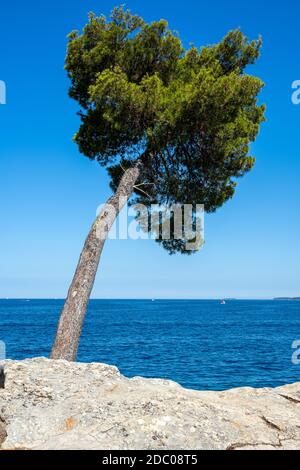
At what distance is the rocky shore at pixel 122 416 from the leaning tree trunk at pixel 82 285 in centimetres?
211

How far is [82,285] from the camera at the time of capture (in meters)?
10.8

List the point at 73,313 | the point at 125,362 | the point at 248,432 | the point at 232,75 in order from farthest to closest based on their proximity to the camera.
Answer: the point at 125,362 < the point at 232,75 < the point at 73,313 < the point at 248,432

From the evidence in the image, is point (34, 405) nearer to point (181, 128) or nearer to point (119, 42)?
point (181, 128)

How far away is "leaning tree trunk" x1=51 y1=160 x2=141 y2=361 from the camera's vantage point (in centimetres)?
1033

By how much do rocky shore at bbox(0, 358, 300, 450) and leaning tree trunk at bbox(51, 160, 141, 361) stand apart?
6.92 ft

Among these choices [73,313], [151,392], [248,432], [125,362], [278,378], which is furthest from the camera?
[125,362]

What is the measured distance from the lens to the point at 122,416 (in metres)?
6.45

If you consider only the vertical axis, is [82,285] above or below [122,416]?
above

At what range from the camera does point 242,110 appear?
13.2m

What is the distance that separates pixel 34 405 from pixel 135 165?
7.79 m

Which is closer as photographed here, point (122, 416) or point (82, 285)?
point (122, 416)

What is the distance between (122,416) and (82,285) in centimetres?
480

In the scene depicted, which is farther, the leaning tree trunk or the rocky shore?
the leaning tree trunk
